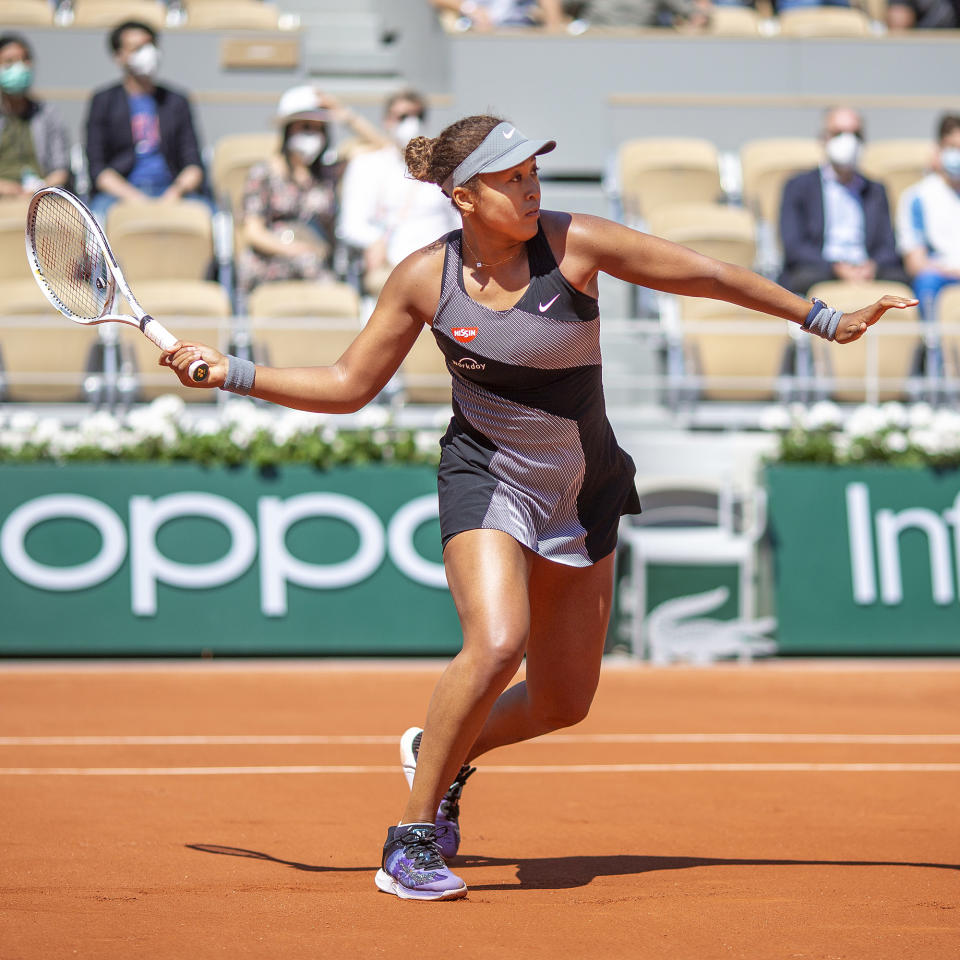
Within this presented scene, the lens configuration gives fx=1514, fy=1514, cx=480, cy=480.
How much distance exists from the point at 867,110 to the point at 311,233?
5996mm

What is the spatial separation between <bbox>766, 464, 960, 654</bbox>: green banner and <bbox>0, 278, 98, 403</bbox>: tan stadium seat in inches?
189

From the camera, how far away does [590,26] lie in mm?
14453

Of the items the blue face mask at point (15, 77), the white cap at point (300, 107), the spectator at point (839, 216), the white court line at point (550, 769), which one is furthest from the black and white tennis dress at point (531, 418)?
the blue face mask at point (15, 77)

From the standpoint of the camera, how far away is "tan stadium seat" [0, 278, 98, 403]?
34.0 ft

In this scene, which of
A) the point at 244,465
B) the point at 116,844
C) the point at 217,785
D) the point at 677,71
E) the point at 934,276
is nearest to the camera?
the point at 116,844

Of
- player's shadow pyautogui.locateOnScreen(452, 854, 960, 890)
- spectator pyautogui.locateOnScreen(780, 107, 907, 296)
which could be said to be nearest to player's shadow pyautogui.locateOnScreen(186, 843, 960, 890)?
player's shadow pyautogui.locateOnScreen(452, 854, 960, 890)

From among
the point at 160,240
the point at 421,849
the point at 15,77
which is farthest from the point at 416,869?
the point at 15,77

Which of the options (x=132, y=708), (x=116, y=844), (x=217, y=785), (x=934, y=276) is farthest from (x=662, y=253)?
(x=934, y=276)

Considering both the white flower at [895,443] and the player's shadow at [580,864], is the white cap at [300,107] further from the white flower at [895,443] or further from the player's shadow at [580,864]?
the player's shadow at [580,864]

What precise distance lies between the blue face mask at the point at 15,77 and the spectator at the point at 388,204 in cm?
257

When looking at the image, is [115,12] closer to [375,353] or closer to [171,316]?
[171,316]

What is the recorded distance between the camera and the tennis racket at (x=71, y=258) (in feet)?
15.2

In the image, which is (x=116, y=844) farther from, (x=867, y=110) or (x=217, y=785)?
(x=867, y=110)

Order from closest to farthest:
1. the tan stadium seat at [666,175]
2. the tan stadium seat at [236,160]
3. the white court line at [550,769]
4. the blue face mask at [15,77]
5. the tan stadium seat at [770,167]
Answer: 1. the white court line at [550,769]
2. the blue face mask at [15,77]
3. the tan stadium seat at [236,160]
4. the tan stadium seat at [666,175]
5. the tan stadium seat at [770,167]
